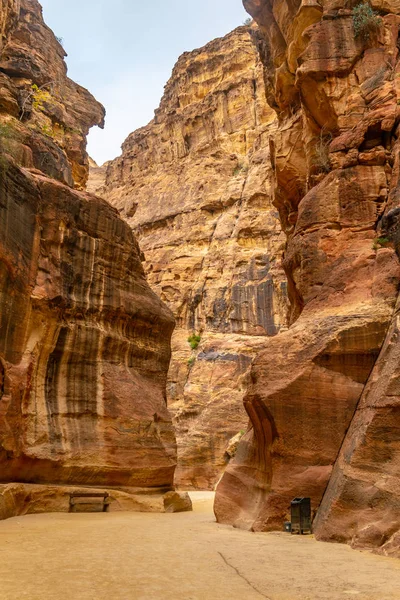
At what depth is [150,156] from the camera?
7088 centimetres

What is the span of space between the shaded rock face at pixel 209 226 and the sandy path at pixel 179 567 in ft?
90.7

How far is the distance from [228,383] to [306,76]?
28.2 metres

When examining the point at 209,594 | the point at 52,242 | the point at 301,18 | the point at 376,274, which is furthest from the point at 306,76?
the point at 209,594

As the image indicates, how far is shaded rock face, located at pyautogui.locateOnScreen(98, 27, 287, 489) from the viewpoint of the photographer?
41812mm

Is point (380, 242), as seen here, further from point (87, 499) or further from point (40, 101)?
point (40, 101)

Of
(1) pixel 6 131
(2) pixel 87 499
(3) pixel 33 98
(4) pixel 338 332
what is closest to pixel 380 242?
(4) pixel 338 332

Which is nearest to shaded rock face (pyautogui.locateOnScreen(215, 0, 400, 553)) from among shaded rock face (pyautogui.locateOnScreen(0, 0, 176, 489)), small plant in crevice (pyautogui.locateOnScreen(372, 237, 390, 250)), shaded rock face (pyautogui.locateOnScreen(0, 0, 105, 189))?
small plant in crevice (pyautogui.locateOnScreen(372, 237, 390, 250))

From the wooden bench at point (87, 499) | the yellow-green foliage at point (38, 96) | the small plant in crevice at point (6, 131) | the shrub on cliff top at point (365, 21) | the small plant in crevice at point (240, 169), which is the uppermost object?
the small plant in crevice at point (240, 169)

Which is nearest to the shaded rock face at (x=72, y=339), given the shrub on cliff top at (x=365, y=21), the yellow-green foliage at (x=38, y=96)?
the yellow-green foliage at (x=38, y=96)

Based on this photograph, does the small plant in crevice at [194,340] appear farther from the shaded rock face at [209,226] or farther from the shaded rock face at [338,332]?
the shaded rock face at [338,332]

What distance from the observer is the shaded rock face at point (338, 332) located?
10625 mm

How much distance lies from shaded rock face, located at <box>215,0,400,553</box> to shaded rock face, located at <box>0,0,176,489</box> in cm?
438

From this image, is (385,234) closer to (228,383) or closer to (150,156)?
(228,383)

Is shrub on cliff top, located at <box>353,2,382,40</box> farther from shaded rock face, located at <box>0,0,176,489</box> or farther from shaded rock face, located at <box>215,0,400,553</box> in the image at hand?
shaded rock face, located at <box>0,0,176,489</box>
